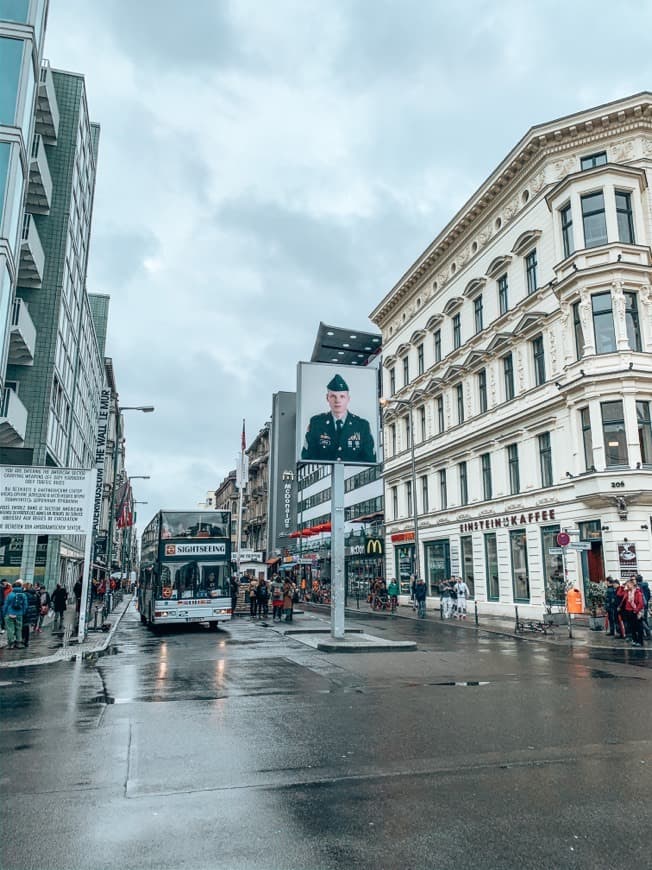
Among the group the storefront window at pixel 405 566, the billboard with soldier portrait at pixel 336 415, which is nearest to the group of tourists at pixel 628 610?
the billboard with soldier portrait at pixel 336 415

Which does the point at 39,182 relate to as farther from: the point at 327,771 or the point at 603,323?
the point at 327,771

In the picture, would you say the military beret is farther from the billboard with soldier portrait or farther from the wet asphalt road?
the wet asphalt road

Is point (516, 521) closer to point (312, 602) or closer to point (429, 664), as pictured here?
point (429, 664)

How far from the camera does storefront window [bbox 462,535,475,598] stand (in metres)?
34.0

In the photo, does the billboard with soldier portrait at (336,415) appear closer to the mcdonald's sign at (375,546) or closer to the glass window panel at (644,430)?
the glass window panel at (644,430)

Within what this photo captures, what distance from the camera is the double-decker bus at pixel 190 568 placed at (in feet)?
77.2

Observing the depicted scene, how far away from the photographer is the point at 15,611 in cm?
1759

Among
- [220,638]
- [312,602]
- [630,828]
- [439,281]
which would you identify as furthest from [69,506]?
[312,602]

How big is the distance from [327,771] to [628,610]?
14801 millimetres

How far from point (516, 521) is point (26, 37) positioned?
26308 mm

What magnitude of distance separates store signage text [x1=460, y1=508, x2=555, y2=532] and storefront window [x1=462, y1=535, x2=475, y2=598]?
0.66 metres

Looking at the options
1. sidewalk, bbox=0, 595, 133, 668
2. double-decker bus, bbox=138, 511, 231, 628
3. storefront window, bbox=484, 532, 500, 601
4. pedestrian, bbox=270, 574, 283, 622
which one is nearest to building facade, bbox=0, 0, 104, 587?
sidewalk, bbox=0, 595, 133, 668

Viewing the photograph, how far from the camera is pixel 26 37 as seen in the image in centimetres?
2142

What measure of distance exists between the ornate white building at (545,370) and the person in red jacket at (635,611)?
365 centimetres
